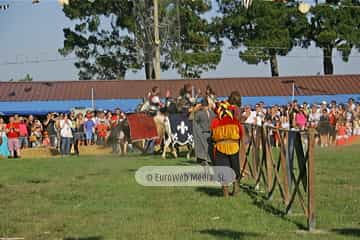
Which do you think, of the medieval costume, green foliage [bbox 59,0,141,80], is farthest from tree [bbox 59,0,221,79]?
the medieval costume

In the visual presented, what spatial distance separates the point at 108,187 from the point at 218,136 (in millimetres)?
2919

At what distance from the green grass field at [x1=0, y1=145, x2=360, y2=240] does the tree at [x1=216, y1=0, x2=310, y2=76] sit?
1395 inches

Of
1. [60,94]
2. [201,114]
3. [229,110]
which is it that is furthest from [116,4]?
[229,110]

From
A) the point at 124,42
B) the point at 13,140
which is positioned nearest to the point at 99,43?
the point at 124,42

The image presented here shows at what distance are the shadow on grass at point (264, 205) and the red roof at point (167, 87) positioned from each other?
27551mm

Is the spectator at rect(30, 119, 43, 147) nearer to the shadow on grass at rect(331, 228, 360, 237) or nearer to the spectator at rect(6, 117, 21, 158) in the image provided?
the spectator at rect(6, 117, 21, 158)

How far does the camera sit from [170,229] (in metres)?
9.26

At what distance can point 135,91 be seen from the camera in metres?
42.0

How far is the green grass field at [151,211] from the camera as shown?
29.6 feet

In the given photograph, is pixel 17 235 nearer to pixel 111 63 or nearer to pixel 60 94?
pixel 60 94

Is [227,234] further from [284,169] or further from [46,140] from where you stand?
[46,140]

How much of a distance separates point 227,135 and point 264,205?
148cm

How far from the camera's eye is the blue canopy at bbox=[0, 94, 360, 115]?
39688 mm

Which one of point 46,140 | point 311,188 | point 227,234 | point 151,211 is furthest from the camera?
point 46,140
